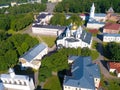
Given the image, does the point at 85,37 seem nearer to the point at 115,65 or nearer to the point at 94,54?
the point at 94,54

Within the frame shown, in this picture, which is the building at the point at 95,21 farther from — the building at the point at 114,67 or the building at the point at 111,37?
the building at the point at 114,67

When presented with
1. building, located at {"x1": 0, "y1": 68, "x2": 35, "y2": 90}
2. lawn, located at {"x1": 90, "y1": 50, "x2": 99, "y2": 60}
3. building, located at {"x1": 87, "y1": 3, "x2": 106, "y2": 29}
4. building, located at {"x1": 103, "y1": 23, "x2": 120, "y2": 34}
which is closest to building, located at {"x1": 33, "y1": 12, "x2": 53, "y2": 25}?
building, located at {"x1": 87, "y1": 3, "x2": 106, "y2": 29}

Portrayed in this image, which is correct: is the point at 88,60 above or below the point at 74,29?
below

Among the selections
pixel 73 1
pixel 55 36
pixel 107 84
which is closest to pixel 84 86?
pixel 107 84

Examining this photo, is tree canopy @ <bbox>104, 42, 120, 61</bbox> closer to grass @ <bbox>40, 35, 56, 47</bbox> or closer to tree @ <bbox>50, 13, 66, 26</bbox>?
grass @ <bbox>40, 35, 56, 47</bbox>

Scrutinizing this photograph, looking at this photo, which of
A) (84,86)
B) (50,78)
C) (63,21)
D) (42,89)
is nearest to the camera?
(84,86)

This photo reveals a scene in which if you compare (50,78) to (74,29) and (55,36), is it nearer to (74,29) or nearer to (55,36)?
(74,29)

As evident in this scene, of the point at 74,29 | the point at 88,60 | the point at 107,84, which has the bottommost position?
the point at 107,84
